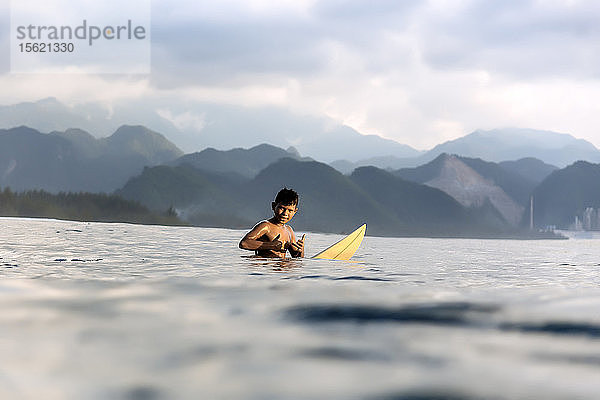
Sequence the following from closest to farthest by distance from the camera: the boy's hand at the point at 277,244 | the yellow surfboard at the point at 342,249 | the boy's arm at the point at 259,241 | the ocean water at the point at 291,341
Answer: the ocean water at the point at 291,341, the boy's arm at the point at 259,241, the boy's hand at the point at 277,244, the yellow surfboard at the point at 342,249

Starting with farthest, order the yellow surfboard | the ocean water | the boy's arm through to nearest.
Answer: the yellow surfboard
the boy's arm
the ocean water

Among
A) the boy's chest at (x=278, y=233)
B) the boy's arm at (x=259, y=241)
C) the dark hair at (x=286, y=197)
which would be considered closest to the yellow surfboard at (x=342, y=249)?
the boy's chest at (x=278, y=233)

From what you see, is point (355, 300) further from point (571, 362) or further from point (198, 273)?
point (198, 273)

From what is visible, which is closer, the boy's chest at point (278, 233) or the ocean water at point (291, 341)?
the ocean water at point (291, 341)

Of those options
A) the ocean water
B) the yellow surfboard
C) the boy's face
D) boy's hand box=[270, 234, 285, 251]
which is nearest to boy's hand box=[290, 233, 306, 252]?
boy's hand box=[270, 234, 285, 251]

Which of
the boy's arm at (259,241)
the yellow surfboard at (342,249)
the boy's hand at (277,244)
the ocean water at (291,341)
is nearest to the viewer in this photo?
the ocean water at (291,341)

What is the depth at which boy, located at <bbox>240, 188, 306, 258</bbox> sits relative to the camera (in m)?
12.5

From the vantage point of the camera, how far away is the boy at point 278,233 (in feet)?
40.9

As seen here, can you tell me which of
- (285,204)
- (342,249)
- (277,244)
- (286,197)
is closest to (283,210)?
(285,204)

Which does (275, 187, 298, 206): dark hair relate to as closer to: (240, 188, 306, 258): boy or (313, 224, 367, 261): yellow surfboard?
(240, 188, 306, 258): boy

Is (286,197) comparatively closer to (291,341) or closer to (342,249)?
(342,249)

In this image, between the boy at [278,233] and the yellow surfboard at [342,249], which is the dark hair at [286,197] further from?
the yellow surfboard at [342,249]

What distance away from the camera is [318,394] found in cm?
333

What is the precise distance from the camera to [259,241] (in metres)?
12.6
